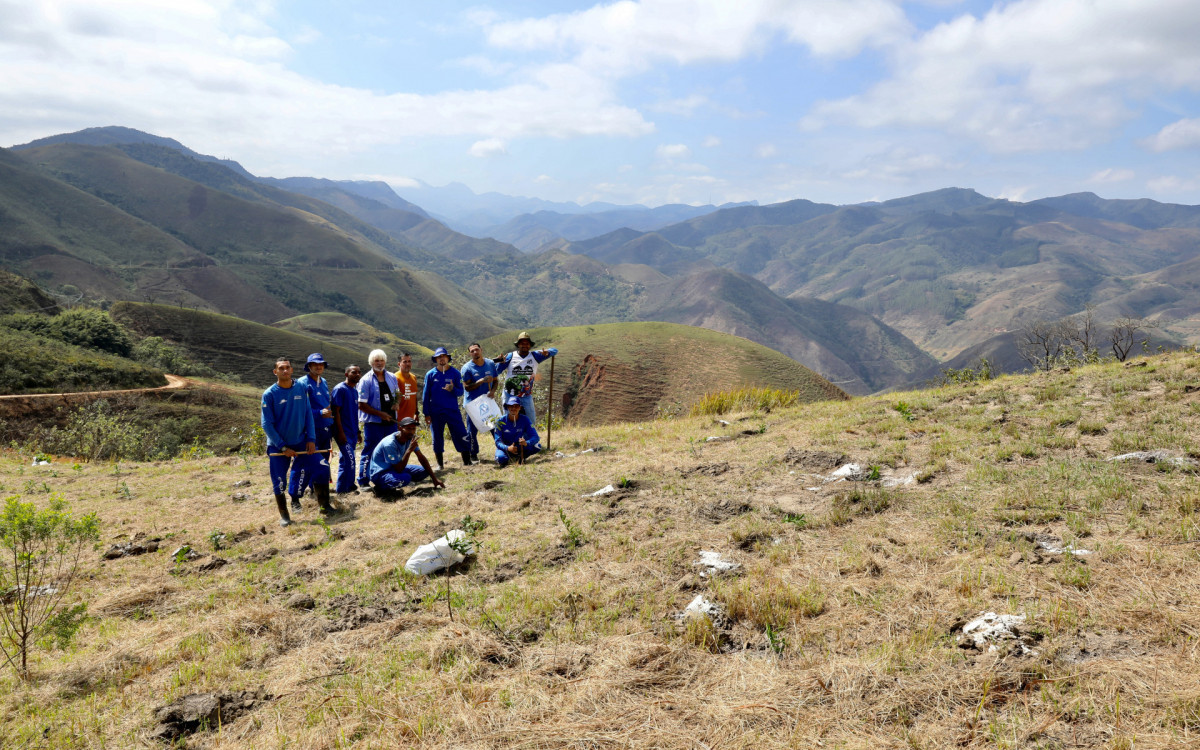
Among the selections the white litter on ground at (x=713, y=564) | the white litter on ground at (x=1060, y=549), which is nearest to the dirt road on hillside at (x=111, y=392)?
the white litter on ground at (x=713, y=564)

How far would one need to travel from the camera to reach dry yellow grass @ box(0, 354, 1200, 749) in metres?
2.77

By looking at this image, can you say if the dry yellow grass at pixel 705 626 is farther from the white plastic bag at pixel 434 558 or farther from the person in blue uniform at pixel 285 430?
the person in blue uniform at pixel 285 430

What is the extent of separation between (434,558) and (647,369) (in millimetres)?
64504

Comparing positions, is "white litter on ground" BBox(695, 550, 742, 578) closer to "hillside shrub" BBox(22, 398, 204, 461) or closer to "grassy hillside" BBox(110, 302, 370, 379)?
"hillside shrub" BBox(22, 398, 204, 461)

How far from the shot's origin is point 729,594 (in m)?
3.94

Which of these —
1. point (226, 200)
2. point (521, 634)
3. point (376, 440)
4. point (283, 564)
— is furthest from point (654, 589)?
point (226, 200)

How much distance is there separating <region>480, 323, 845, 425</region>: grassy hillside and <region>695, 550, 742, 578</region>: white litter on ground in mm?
52047

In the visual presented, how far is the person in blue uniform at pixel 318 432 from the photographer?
743 centimetres

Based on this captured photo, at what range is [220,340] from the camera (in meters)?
65.0

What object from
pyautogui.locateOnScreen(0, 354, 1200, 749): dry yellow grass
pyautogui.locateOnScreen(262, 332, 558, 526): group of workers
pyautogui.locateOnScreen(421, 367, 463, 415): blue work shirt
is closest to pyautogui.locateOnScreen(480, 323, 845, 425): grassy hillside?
pyautogui.locateOnScreen(262, 332, 558, 526): group of workers

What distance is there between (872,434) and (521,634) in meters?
6.49

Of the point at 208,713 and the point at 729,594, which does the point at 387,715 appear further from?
the point at 729,594

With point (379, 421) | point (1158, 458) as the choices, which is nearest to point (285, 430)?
point (379, 421)

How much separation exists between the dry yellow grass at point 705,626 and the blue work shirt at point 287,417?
42.5 inches
